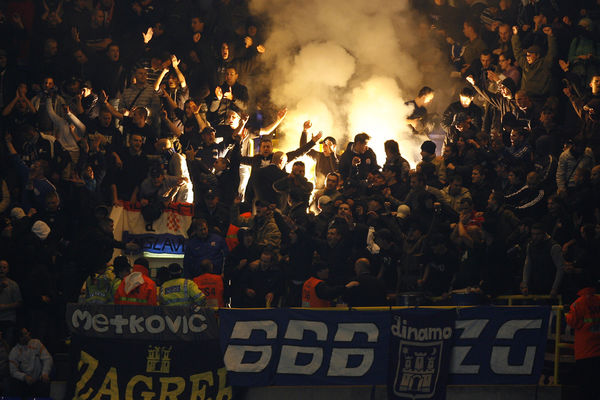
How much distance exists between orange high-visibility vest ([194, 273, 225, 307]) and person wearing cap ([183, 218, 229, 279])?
47 centimetres

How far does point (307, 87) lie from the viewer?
74.8 ft

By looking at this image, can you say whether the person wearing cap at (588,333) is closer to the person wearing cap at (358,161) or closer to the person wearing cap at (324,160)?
the person wearing cap at (358,161)

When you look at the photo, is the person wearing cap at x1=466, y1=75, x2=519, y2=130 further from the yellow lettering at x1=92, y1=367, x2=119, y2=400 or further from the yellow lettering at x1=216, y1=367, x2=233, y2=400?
the yellow lettering at x1=92, y1=367, x2=119, y2=400

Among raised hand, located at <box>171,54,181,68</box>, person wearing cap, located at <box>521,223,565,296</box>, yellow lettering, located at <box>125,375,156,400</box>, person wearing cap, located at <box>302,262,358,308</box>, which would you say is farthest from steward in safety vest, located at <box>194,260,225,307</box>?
raised hand, located at <box>171,54,181,68</box>

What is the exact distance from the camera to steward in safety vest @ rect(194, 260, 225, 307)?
13.9m

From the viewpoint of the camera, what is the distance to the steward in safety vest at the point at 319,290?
13.1m

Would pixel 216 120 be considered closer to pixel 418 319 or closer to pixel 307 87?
pixel 307 87

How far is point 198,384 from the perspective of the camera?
12680mm

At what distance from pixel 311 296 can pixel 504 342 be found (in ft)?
8.43

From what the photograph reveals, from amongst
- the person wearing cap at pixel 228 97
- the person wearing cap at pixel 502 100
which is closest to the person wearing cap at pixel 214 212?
the person wearing cap at pixel 228 97

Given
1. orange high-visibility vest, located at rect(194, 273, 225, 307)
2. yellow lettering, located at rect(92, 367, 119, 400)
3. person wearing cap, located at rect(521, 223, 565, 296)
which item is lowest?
yellow lettering, located at rect(92, 367, 119, 400)

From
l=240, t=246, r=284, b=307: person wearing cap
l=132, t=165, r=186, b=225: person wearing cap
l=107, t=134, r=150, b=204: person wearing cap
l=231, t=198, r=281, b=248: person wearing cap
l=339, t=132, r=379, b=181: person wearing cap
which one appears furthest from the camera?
l=339, t=132, r=379, b=181: person wearing cap

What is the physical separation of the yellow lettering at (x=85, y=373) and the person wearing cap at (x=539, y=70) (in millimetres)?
9443

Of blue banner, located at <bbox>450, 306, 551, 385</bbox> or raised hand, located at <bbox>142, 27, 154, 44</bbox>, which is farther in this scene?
raised hand, located at <bbox>142, 27, 154, 44</bbox>
